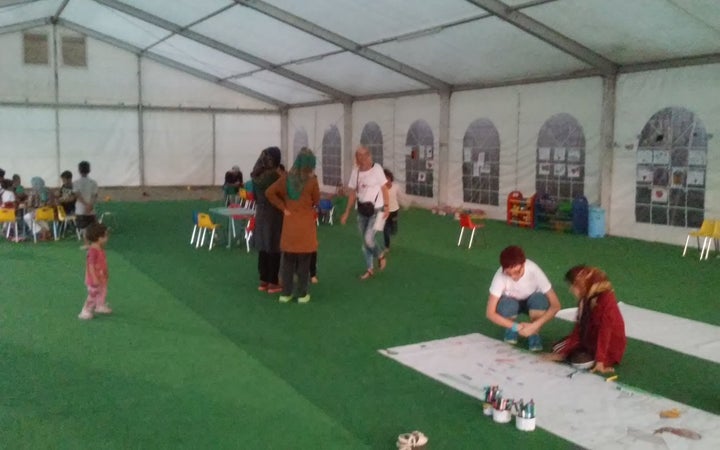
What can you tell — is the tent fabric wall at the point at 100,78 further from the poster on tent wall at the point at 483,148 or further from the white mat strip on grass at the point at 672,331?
the white mat strip on grass at the point at 672,331

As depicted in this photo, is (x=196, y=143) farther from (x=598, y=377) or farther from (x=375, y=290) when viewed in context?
(x=598, y=377)

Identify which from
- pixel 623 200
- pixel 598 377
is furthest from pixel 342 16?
pixel 598 377

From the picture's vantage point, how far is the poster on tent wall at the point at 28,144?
19.0m

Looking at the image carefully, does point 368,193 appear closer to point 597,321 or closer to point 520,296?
point 520,296

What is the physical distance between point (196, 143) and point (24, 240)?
11213 millimetres

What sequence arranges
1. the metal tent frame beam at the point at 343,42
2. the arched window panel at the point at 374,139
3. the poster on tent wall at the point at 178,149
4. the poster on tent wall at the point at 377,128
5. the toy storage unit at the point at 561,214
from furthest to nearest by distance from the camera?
the poster on tent wall at the point at 178,149 < the arched window panel at the point at 374,139 < the poster on tent wall at the point at 377,128 < the metal tent frame beam at the point at 343,42 < the toy storage unit at the point at 561,214

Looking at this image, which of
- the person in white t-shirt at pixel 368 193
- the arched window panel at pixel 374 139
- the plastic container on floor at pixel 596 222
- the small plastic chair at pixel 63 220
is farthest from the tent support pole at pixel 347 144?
the person in white t-shirt at pixel 368 193

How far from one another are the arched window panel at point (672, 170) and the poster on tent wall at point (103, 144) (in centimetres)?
1499

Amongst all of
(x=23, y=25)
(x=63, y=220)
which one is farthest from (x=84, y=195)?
(x=23, y=25)

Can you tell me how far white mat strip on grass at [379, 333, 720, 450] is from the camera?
3566 mm

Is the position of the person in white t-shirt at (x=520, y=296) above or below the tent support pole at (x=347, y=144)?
below

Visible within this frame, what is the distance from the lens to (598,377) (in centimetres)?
448

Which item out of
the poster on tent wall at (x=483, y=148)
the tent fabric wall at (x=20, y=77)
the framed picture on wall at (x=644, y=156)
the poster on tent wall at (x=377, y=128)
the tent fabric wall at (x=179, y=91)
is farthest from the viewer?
the tent fabric wall at (x=179, y=91)

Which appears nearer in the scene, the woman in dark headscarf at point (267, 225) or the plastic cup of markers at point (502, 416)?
the plastic cup of markers at point (502, 416)
